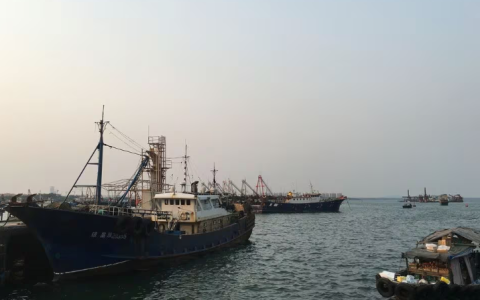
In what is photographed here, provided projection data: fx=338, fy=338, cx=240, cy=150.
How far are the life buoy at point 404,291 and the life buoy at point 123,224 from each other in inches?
578

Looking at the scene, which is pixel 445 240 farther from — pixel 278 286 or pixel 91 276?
pixel 91 276

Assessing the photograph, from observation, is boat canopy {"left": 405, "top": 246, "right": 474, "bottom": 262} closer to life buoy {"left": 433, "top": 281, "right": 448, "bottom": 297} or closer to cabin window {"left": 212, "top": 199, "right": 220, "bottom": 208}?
life buoy {"left": 433, "top": 281, "right": 448, "bottom": 297}

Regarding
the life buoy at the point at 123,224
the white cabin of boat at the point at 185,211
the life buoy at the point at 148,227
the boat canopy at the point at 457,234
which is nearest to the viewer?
the boat canopy at the point at 457,234

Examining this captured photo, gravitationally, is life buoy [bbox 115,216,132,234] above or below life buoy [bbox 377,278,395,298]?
above

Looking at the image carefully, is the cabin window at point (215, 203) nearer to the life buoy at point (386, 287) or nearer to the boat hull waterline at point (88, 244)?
the boat hull waterline at point (88, 244)

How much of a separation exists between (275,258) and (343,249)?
810 centimetres

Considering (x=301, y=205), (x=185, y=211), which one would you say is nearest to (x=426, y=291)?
(x=185, y=211)

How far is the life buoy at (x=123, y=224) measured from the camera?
1997cm

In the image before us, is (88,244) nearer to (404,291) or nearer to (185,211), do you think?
(185,211)

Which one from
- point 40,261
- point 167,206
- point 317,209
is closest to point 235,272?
point 167,206

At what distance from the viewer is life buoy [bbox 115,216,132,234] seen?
1997cm

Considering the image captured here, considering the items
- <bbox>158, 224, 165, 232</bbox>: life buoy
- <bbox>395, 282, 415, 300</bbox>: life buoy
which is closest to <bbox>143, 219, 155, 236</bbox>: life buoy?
<bbox>158, 224, 165, 232</bbox>: life buoy

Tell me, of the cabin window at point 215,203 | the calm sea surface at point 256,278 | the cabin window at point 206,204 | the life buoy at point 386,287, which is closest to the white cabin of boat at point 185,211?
the cabin window at point 206,204

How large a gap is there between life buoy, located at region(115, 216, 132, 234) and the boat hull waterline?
0.57 ft
